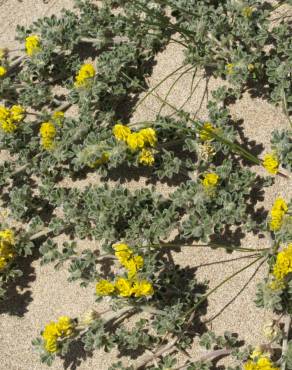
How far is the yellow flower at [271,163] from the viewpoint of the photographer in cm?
331

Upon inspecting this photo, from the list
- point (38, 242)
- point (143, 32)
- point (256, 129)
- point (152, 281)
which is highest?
point (143, 32)

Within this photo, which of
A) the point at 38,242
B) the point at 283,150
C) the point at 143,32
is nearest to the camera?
the point at 283,150

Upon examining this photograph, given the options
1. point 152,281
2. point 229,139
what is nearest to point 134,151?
point 229,139

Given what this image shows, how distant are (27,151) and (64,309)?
→ 1.15 meters

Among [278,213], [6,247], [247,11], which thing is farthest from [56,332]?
[247,11]

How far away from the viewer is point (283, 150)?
3.33 m

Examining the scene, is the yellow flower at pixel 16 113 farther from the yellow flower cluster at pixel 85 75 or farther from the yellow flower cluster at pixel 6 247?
the yellow flower cluster at pixel 6 247

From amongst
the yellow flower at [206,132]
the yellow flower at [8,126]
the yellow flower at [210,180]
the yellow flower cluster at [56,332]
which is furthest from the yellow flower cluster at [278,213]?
the yellow flower at [8,126]

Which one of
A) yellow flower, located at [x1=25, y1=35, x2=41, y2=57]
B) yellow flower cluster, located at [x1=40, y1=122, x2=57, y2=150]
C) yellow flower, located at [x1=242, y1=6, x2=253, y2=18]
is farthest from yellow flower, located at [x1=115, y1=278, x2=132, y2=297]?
yellow flower, located at [x1=25, y1=35, x2=41, y2=57]

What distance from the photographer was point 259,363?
285 centimetres

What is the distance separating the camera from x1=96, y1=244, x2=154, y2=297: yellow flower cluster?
3.21 meters

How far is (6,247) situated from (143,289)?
42.5 inches

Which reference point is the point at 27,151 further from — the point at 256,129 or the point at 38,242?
the point at 256,129

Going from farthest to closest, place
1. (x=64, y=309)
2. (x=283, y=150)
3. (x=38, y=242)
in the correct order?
1. (x=38, y=242)
2. (x=64, y=309)
3. (x=283, y=150)
